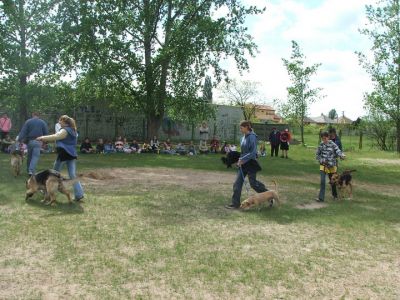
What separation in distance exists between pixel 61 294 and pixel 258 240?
3.23 m

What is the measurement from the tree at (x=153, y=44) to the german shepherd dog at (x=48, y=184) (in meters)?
13.9

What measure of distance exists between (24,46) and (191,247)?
58.5 feet

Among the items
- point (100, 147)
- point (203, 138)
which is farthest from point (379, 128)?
point (100, 147)

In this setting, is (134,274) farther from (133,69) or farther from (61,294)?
(133,69)

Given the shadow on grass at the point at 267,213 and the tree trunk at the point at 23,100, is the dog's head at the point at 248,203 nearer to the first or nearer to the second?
the shadow on grass at the point at 267,213

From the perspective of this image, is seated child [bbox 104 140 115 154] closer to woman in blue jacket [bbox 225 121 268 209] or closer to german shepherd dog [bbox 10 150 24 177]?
german shepherd dog [bbox 10 150 24 177]

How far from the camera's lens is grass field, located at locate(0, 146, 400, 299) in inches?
195

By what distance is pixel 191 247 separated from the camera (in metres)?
6.36

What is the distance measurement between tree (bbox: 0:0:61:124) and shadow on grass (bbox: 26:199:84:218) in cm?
Answer: 1342

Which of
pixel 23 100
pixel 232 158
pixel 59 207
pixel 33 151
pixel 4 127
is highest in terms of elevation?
pixel 23 100

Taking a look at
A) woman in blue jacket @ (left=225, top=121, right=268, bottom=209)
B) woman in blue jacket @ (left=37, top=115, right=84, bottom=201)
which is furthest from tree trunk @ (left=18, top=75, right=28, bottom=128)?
woman in blue jacket @ (left=225, top=121, right=268, bottom=209)

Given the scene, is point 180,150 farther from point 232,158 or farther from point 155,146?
point 232,158

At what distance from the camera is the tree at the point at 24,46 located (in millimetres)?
20438

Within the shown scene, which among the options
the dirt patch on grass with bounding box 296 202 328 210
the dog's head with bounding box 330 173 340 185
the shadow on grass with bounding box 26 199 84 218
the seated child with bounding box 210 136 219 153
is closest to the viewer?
the shadow on grass with bounding box 26 199 84 218
